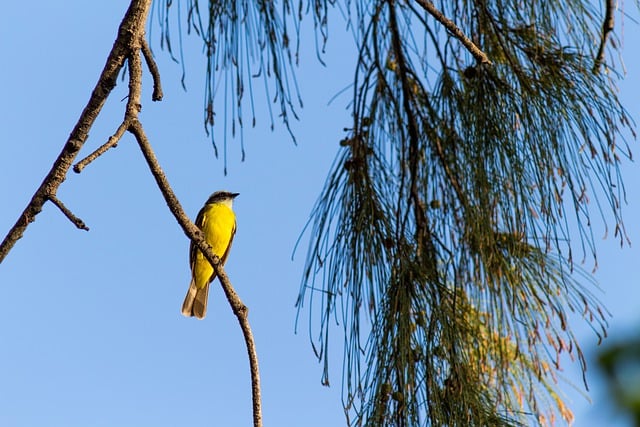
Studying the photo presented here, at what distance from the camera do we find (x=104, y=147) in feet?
4.06

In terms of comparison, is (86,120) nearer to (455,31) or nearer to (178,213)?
(178,213)

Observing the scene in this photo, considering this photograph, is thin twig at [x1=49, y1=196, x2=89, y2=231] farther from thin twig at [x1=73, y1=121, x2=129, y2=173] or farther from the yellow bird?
the yellow bird

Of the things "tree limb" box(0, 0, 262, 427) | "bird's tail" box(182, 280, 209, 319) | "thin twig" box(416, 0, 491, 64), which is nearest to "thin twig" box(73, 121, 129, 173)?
"tree limb" box(0, 0, 262, 427)

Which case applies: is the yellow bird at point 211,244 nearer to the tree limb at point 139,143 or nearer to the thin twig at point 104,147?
the tree limb at point 139,143

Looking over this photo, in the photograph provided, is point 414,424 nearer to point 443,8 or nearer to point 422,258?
point 422,258

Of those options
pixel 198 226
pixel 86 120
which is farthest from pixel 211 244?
pixel 86 120

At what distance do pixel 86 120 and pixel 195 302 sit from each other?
2446 millimetres

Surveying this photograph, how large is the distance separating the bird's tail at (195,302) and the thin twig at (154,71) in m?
2.34

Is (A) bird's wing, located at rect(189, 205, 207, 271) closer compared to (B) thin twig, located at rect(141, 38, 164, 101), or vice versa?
(B) thin twig, located at rect(141, 38, 164, 101)

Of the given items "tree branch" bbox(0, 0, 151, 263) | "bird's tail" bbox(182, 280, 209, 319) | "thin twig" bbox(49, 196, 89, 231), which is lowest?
"thin twig" bbox(49, 196, 89, 231)

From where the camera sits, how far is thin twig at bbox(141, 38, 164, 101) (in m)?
1.46

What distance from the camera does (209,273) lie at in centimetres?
385

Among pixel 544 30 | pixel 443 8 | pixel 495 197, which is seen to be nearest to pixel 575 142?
pixel 495 197

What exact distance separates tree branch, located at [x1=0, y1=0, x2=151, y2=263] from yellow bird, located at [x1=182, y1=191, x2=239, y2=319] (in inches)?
87.2
